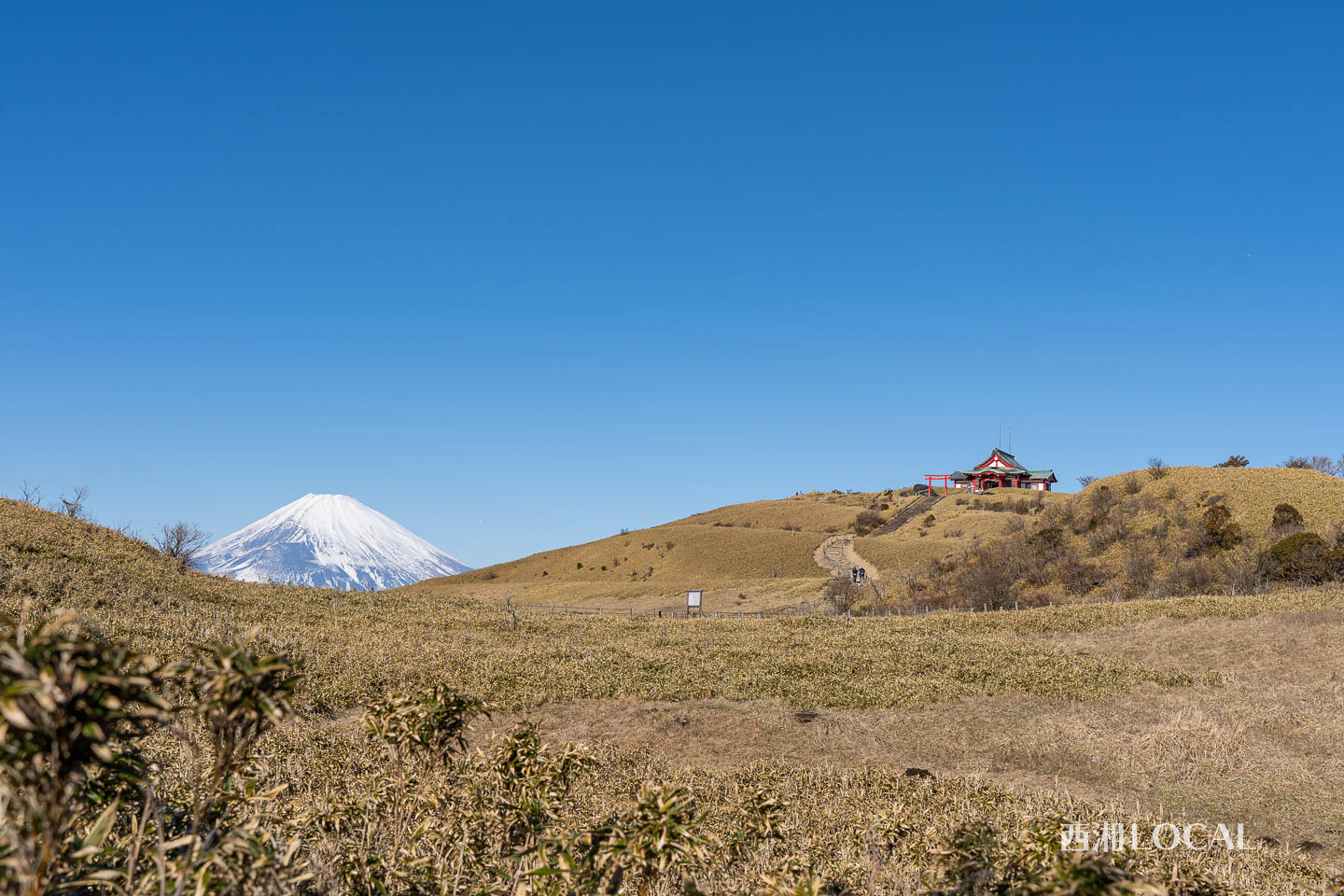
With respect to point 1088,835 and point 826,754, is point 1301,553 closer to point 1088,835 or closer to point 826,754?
point 826,754

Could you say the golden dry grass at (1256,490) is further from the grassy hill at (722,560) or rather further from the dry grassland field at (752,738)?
the dry grassland field at (752,738)

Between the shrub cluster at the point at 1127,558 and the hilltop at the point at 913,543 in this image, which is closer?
the shrub cluster at the point at 1127,558

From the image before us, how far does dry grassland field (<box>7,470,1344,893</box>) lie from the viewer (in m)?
4.93

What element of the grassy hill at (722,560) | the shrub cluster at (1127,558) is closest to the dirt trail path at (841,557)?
the grassy hill at (722,560)

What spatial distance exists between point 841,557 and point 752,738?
61442 mm

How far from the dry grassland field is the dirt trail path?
103 ft

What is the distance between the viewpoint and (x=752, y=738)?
54.2 feet

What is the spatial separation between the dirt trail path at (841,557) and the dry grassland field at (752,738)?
31.5 meters

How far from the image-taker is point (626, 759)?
1395 centimetres

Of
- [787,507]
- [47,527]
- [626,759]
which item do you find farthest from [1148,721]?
[787,507]

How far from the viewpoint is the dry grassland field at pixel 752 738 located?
4.93m

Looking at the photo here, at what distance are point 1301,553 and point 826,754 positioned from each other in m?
36.6

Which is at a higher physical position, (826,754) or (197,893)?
(197,893)

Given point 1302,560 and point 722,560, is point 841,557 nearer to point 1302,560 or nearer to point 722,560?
point 722,560
